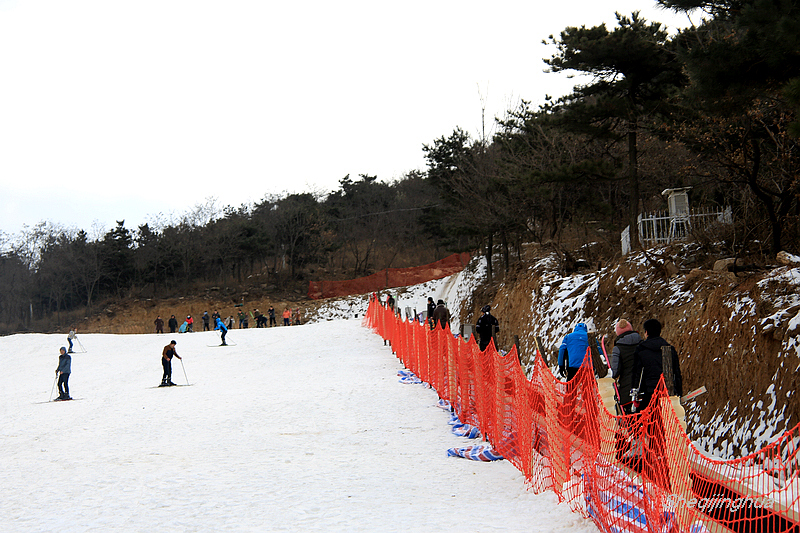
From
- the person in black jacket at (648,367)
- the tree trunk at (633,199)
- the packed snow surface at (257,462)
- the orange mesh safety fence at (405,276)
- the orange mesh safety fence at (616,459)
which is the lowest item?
the packed snow surface at (257,462)

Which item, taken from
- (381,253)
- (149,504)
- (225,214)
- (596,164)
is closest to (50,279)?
(225,214)

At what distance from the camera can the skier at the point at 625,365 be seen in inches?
293

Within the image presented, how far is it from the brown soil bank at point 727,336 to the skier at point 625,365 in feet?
7.00

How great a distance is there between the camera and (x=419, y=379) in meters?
17.0

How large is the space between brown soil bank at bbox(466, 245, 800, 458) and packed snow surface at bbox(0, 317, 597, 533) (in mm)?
3412

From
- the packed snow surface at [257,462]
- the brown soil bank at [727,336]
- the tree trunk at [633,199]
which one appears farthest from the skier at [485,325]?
the tree trunk at [633,199]

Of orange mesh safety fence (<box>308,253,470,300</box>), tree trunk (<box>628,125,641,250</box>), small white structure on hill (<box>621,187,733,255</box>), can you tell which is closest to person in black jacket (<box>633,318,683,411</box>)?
small white structure on hill (<box>621,187,733,255</box>)

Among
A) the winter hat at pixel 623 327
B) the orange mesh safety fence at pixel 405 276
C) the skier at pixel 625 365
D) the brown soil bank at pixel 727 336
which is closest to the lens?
the skier at pixel 625 365

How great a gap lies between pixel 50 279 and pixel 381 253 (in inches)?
1456

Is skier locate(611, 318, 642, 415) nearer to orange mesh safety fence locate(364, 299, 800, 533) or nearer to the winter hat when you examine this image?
the winter hat

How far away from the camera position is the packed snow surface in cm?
645

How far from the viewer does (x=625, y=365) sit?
24.6 feet

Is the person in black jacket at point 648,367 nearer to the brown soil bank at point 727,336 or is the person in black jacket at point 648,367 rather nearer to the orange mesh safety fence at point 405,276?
the brown soil bank at point 727,336

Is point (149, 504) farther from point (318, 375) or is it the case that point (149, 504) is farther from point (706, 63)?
point (318, 375)
